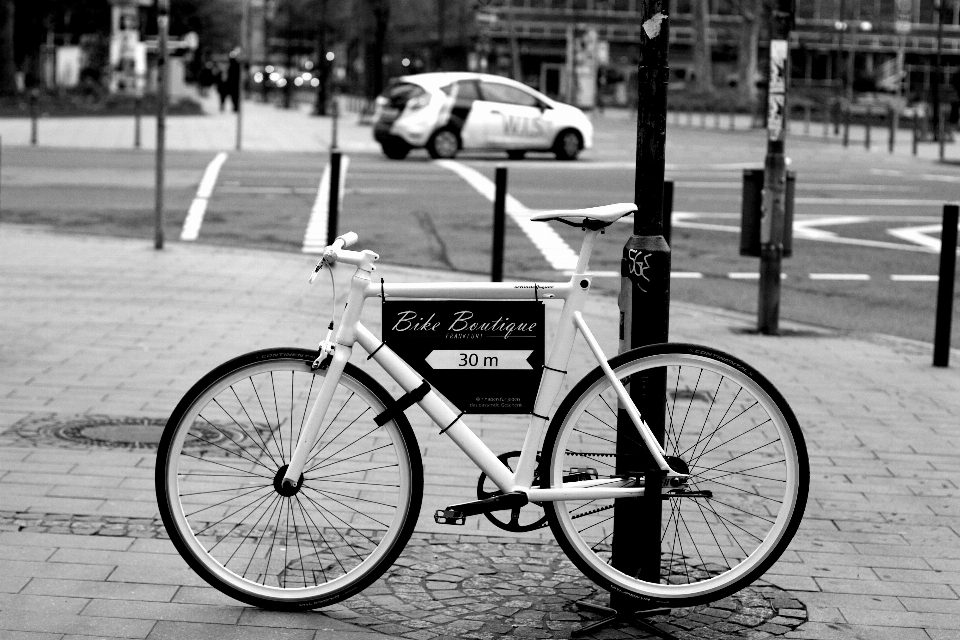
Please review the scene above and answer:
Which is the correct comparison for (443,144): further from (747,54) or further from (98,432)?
(747,54)

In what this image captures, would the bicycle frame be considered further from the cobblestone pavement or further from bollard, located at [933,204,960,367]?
bollard, located at [933,204,960,367]

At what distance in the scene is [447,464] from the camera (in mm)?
6102

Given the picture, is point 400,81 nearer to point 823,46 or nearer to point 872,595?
point 872,595

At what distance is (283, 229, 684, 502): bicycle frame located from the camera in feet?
13.7

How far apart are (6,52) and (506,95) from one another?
98.7 feet

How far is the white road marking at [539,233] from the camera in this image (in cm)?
1401

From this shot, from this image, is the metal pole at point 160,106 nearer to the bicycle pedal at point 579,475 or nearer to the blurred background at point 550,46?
the bicycle pedal at point 579,475

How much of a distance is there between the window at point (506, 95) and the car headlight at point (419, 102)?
1.07m

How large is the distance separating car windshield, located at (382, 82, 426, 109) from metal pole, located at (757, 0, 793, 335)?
57.8 ft

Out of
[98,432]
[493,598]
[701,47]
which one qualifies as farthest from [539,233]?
[701,47]

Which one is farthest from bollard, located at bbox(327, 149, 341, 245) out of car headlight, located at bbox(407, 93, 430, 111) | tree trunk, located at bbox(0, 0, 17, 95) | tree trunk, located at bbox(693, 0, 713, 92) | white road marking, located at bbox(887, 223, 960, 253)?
tree trunk, located at bbox(693, 0, 713, 92)

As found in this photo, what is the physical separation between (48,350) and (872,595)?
5.11 metres

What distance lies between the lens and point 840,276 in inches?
528

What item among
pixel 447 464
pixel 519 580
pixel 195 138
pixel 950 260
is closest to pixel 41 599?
pixel 519 580
